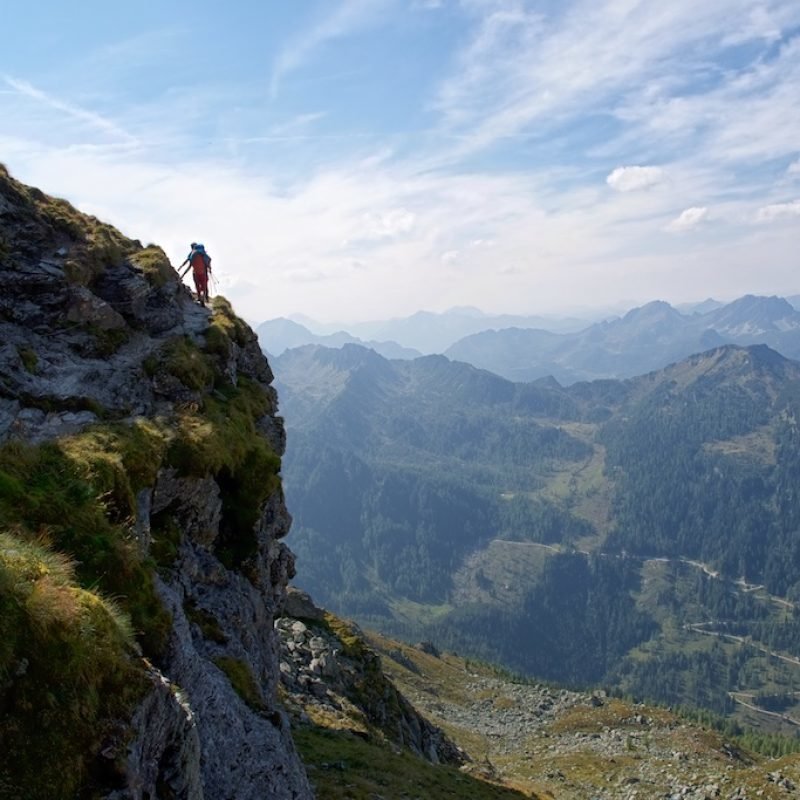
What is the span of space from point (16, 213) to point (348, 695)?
39.3m

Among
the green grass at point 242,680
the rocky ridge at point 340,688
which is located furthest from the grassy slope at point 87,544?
the rocky ridge at point 340,688

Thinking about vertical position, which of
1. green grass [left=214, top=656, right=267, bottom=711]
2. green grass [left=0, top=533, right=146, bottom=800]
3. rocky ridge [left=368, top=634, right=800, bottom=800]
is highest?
green grass [left=0, top=533, right=146, bottom=800]

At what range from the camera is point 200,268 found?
128ft

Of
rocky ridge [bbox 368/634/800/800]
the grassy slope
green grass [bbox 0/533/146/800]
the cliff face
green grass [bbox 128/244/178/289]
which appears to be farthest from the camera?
rocky ridge [bbox 368/634/800/800]

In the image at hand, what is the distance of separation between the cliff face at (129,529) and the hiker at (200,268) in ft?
2.80

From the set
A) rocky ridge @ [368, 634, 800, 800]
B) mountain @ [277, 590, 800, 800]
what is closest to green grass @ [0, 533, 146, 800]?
mountain @ [277, 590, 800, 800]

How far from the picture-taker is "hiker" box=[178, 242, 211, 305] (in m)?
38.7

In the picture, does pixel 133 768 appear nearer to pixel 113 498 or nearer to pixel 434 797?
pixel 113 498

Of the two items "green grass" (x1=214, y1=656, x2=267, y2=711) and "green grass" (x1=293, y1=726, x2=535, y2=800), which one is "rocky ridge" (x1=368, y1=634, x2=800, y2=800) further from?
"green grass" (x1=214, y1=656, x2=267, y2=711)

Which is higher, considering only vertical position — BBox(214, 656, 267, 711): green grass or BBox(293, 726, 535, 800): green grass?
BBox(214, 656, 267, 711): green grass

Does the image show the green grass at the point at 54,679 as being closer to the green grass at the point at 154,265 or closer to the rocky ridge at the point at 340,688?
the green grass at the point at 154,265

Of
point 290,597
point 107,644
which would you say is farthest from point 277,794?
point 290,597

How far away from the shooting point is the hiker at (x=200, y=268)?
3866cm

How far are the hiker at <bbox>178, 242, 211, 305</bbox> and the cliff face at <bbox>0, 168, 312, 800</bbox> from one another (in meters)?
0.85
